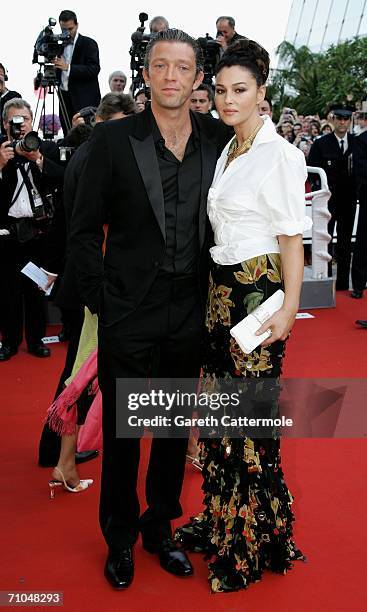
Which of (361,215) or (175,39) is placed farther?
(361,215)

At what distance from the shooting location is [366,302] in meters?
6.75

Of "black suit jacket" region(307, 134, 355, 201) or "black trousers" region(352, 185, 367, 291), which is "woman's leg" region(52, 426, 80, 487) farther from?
"black suit jacket" region(307, 134, 355, 201)

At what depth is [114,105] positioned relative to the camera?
305cm

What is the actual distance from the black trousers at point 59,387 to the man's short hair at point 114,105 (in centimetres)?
80

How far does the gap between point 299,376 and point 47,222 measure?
1923mm

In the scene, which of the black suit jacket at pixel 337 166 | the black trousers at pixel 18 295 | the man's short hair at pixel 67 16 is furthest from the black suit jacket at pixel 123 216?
the man's short hair at pixel 67 16

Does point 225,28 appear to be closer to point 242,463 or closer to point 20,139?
point 20,139

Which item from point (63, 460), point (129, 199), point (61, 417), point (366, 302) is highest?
point (129, 199)

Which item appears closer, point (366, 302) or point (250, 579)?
point (250, 579)

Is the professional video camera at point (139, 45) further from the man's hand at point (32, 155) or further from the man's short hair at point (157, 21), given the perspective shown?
the man's hand at point (32, 155)

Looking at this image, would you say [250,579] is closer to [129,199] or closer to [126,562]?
[126,562]

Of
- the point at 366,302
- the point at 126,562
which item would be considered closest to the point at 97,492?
the point at 126,562

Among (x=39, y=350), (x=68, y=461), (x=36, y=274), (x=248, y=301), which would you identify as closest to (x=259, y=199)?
(x=248, y=301)

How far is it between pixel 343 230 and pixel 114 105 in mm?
4624
